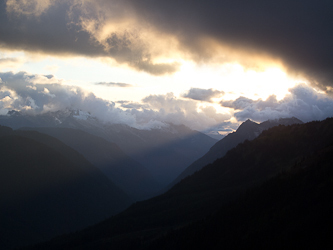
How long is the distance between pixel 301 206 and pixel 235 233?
36096 mm

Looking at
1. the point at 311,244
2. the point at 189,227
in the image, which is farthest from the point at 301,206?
the point at 189,227

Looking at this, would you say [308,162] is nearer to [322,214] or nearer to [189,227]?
[322,214]

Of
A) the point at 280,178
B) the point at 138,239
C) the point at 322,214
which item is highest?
the point at 280,178

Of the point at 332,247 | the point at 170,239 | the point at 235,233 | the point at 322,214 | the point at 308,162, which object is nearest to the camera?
the point at 332,247

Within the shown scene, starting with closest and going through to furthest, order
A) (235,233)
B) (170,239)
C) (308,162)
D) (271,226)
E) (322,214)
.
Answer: (322,214) < (271,226) < (235,233) < (170,239) < (308,162)

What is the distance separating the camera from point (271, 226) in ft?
448

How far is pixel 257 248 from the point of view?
12812 cm

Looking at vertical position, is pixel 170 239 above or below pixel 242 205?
below

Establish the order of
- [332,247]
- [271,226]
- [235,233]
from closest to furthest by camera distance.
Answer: [332,247] < [271,226] < [235,233]

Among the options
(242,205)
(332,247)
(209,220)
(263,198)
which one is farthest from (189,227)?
(332,247)

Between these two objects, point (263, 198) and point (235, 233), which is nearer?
point (235, 233)

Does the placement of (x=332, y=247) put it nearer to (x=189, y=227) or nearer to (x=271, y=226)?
(x=271, y=226)

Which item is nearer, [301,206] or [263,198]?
[301,206]

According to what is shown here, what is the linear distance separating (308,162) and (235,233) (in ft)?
250
